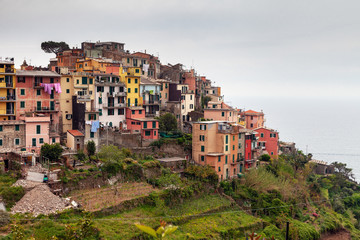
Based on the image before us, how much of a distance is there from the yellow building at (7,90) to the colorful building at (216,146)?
19.2m

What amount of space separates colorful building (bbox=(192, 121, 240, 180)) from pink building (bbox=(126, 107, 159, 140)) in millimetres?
4521

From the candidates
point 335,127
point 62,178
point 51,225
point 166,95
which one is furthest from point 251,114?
point 335,127

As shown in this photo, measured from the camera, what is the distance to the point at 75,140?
38.3m

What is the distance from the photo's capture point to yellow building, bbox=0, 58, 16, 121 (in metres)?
36.9

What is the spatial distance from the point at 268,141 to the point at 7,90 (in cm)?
3444

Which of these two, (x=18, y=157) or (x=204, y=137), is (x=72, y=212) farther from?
(x=204, y=137)

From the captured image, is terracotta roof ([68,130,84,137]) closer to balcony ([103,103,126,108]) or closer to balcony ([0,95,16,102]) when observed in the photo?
balcony ([103,103,126,108])

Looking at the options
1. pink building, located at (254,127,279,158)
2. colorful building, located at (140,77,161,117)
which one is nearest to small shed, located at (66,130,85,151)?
colorful building, located at (140,77,161,117)

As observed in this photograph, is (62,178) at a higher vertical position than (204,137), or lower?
lower

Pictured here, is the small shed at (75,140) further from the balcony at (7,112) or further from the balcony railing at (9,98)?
the balcony railing at (9,98)

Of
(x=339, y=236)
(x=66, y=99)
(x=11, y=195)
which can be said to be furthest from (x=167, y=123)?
(x=339, y=236)

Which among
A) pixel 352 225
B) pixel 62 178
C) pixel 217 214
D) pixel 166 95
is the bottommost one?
pixel 352 225

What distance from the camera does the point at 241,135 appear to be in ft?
147

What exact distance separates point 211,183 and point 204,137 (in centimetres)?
541
